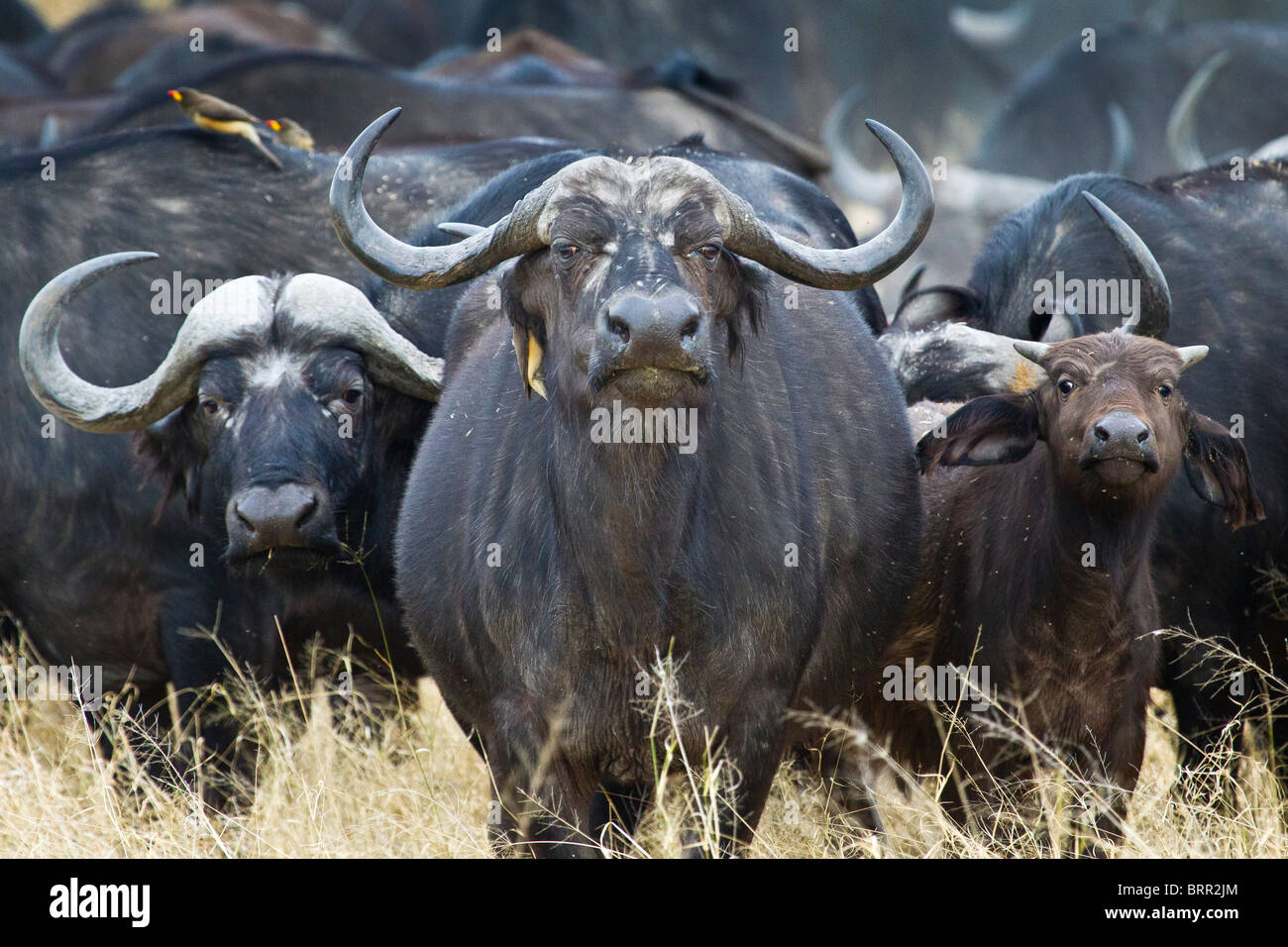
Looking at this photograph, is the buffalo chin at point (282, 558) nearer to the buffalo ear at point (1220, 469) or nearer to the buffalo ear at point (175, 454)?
the buffalo ear at point (175, 454)

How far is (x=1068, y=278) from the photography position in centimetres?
591

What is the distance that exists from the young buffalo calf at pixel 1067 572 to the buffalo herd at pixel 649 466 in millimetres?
13

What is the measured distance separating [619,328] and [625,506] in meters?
0.55

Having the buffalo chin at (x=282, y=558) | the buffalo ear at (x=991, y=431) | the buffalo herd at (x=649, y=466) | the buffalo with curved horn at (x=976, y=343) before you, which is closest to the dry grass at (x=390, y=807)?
the buffalo herd at (x=649, y=466)

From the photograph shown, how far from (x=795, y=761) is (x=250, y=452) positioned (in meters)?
2.22

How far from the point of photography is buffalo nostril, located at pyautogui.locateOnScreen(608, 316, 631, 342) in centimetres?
403

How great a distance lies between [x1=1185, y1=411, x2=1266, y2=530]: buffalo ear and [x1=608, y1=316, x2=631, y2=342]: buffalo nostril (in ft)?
6.27

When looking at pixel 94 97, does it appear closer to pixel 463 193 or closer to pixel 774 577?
pixel 463 193

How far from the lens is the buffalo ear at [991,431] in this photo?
511 cm

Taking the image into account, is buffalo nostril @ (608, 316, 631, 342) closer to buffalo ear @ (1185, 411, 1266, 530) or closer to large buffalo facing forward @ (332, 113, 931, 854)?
large buffalo facing forward @ (332, 113, 931, 854)

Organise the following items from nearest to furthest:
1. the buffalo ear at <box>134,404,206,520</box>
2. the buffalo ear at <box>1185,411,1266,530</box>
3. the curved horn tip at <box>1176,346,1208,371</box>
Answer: the curved horn tip at <box>1176,346,1208,371</box>
the buffalo ear at <box>1185,411,1266,530</box>
the buffalo ear at <box>134,404,206,520</box>

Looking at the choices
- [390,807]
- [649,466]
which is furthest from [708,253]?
[390,807]

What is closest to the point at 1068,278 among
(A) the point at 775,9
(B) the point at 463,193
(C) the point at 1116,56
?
(B) the point at 463,193

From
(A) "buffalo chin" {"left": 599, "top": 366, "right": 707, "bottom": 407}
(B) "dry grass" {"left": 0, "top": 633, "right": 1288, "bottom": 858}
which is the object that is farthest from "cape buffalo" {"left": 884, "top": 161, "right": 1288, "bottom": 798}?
(A) "buffalo chin" {"left": 599, "top": 366, "right": 707, "bottom": 407}
